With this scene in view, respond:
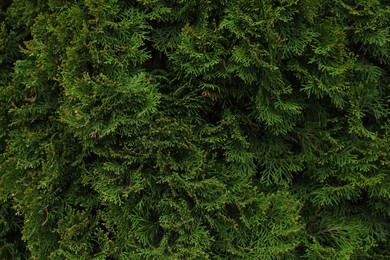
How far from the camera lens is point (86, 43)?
2246 mm

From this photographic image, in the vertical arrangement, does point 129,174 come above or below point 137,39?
below

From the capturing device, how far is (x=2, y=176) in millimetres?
2572

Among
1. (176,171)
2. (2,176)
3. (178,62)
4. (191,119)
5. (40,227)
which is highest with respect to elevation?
(178,62)

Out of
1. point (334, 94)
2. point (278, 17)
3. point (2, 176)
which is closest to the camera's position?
point (278, 17)

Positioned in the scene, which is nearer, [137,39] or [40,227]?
[137,39]

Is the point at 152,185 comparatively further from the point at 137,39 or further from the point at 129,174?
the point at 137,39

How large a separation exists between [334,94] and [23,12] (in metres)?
2.25

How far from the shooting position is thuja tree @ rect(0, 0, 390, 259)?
87.4 inches

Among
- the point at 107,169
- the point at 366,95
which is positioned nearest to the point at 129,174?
the point at 107,169

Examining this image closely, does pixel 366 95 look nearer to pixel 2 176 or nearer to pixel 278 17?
pixel 278 17

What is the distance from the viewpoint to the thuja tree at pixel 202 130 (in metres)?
2.22

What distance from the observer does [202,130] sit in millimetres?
2363

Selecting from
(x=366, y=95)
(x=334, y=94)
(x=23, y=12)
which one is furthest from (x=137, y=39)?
(x=366, y=95)

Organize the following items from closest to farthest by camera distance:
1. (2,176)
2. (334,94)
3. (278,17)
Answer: (278,17) → (334,94) → (2,176)
